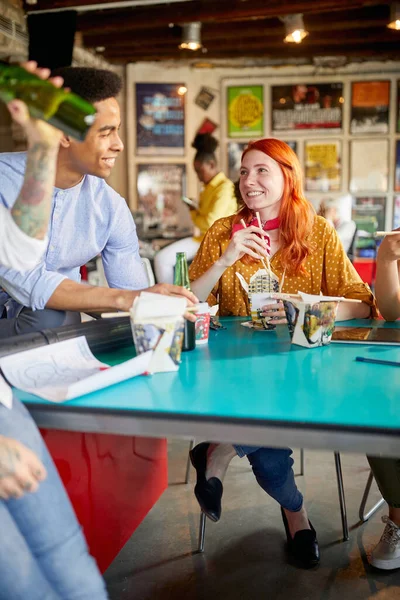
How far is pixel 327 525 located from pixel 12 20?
577cm

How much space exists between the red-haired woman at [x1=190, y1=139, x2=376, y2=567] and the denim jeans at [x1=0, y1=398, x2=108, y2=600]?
0.89 metres

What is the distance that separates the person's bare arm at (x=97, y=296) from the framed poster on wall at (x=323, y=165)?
287 inches

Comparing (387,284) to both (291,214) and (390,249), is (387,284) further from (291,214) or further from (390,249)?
(291,214)

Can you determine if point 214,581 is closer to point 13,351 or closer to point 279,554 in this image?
point 279,554

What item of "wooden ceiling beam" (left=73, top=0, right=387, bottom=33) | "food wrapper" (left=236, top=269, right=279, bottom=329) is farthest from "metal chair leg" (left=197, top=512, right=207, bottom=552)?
"wooden ceiling beam" (left=73, top=0, right=387, bottom=33)

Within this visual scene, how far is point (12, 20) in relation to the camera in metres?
5.90

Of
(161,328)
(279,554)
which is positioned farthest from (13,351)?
(279,554)

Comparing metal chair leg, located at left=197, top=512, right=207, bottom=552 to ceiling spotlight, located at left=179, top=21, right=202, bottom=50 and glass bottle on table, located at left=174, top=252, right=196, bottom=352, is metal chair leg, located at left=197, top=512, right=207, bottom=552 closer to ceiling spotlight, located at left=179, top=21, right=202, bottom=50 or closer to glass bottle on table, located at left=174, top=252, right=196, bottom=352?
glass bottle on table, located at left=174, top=252, right=196, bottom=352

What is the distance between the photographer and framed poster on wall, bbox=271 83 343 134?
8219mm

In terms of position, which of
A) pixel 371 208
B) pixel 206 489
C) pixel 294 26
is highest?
pixel 294 26

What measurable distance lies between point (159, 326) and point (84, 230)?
0.99 metres

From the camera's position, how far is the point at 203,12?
20.0ft

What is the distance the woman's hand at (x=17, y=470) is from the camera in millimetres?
896

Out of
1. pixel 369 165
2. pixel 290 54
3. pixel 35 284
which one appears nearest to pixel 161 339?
pixel 35 284
